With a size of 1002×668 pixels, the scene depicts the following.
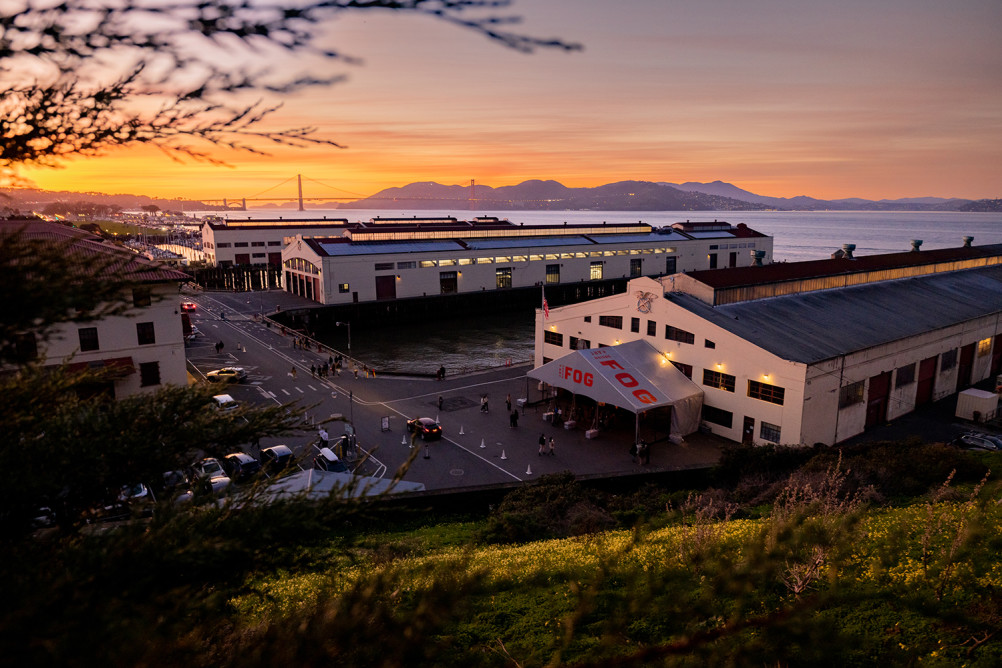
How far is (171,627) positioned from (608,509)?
17296mm

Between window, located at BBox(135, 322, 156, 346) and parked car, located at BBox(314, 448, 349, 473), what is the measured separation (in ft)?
43.2

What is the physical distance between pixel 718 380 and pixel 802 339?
4867 millimetres

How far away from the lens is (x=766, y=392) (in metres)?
27.5

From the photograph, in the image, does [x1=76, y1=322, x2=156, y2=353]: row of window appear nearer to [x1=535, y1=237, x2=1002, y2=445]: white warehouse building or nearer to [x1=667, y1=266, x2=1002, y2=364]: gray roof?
[x1=535, y1=237, x2=1002, y2=445]: white warehouse building

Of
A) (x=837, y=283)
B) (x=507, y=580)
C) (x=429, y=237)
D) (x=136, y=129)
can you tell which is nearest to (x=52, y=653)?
(x=136, y=129)

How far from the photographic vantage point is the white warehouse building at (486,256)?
70000 millimetres

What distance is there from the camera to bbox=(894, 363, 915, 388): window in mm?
31672

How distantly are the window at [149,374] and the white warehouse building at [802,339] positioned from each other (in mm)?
22774

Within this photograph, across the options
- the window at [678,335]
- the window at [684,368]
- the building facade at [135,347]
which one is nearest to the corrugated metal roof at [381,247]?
the building facade at [135,347]

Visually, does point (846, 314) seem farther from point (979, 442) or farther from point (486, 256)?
point (486, 256)

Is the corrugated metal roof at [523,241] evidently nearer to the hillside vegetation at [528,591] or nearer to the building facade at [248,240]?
the building facade at [248,240]

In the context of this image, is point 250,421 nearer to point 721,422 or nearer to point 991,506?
point 991,506

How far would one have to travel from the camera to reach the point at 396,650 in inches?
185

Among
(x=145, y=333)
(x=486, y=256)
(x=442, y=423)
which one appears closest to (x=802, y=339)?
(x=442, y=423)
